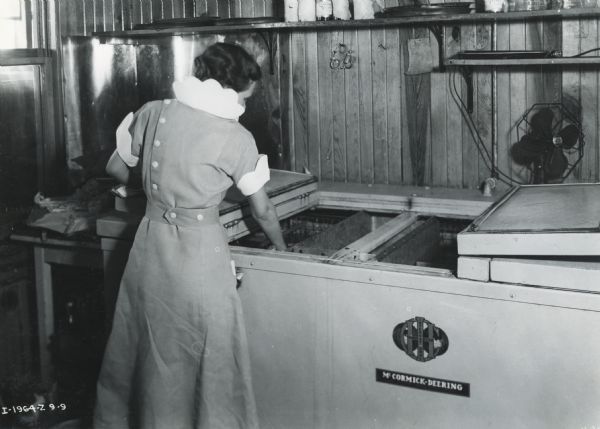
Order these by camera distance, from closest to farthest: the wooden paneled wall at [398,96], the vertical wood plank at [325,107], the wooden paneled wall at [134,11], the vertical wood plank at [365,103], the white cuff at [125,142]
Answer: the white cuff at [125,142]
the wooden paneled wall at [398,96]
the vertical wood plank at [365,103]
the vertical wood plank at [325,107]
the wooden paneled wall at [134,11]

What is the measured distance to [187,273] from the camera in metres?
2.46

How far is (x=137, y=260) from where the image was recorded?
2.54 m

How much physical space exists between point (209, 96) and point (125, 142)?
1.33 feet

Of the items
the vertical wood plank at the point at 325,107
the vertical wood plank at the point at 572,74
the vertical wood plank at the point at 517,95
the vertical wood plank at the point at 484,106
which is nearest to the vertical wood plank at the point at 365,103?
the vertical wood plank at the point at 325,107

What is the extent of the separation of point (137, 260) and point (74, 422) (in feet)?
3.64

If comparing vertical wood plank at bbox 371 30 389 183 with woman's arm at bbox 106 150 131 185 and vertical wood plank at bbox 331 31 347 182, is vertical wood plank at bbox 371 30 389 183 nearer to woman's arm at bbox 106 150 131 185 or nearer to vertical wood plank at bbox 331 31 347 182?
vertical wood plank at bbox 331 31 347 182

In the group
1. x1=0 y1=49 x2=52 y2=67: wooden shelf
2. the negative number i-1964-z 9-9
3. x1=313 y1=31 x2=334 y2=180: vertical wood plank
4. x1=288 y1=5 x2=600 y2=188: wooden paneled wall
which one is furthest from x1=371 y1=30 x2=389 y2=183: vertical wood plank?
the negative number i-1964-z 9-9

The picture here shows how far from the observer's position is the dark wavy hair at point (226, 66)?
237 cm

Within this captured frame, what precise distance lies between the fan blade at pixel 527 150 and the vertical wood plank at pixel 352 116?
2.47ft

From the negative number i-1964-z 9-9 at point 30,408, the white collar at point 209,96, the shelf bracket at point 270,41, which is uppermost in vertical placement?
the shelf bracket at point 270,41

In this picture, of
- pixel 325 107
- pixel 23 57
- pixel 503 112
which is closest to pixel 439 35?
pixel 503 112

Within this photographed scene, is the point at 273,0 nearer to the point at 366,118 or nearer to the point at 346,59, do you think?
the point at 346,59

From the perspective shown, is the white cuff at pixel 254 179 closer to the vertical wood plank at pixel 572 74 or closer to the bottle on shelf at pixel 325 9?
the bottle on shelf at pixel 325 9

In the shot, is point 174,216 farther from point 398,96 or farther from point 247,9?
point 247,9
